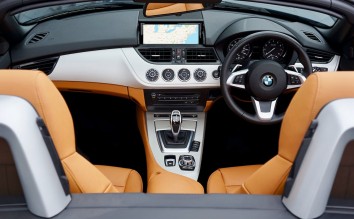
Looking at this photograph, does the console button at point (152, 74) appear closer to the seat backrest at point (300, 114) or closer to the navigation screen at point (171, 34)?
the navigation screen at point (171, 34)

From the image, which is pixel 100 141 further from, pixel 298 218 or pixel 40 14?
pixel 298 218

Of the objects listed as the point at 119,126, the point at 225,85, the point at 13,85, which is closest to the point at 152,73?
the point at 225,85

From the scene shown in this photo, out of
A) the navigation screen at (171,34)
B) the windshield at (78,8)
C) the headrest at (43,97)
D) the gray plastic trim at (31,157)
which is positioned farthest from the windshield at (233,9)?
the gray plastic trim at (31,157)

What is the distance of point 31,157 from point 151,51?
1743mm

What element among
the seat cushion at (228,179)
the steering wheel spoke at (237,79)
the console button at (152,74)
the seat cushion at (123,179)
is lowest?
the seat cushion at (123,179)

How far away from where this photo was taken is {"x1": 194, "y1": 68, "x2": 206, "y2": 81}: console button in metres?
3.09

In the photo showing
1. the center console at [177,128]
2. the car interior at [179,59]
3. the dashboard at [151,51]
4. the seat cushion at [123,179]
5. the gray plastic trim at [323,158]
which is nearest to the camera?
the gray plastic trim at [323,158]

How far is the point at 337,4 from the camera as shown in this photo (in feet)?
8.68

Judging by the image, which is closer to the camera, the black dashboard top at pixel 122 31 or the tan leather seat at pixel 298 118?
the tan leather seat at pixel 298 118

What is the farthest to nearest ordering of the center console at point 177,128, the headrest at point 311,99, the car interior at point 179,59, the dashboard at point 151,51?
the center console at point 177,128 → the dashboard at point 151,51 → the car interior at point 179,59 → the headrest at point 311,99

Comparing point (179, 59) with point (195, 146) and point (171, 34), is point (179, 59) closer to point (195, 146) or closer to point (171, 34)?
point (171, 34)

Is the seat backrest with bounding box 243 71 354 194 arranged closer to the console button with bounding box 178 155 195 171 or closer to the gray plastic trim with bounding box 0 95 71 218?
the gray plastic trim with bounding box 0 95 71 218

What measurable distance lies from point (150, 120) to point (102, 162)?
2.26 ft

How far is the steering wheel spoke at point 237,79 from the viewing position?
9.55 feet
